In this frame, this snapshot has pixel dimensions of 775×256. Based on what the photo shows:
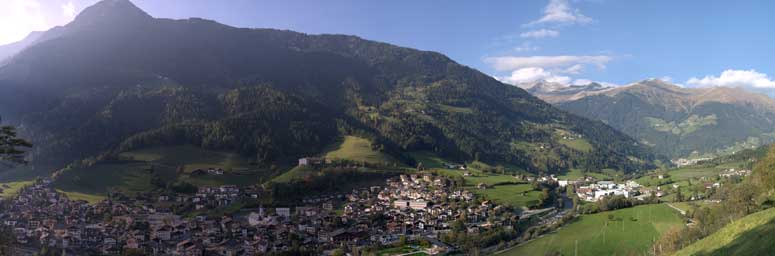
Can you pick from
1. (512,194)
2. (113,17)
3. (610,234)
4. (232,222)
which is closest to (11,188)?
(232,222)

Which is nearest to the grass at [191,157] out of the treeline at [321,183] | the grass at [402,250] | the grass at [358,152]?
the treeline at [321,183]

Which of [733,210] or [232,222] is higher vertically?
[733,210]

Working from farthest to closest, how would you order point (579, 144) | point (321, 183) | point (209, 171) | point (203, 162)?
point (579, 144) < point (203, 162) < point (209, 171) < point (321, 183)

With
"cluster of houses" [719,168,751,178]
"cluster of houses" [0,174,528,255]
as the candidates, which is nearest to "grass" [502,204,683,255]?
"cluster of houses" [0,174,528,255]

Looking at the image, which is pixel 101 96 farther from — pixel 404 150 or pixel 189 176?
pixel 404 150

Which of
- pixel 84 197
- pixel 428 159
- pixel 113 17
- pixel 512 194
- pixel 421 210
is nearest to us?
pixel 421 210

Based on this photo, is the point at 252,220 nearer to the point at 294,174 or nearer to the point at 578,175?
the point at 294,174

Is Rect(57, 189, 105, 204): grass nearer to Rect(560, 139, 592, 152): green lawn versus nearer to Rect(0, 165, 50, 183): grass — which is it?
Rect(0, 165, 50, 183): grass

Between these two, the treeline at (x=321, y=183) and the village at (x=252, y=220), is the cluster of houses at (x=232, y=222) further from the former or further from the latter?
the treeline at (x=321, y=183)
